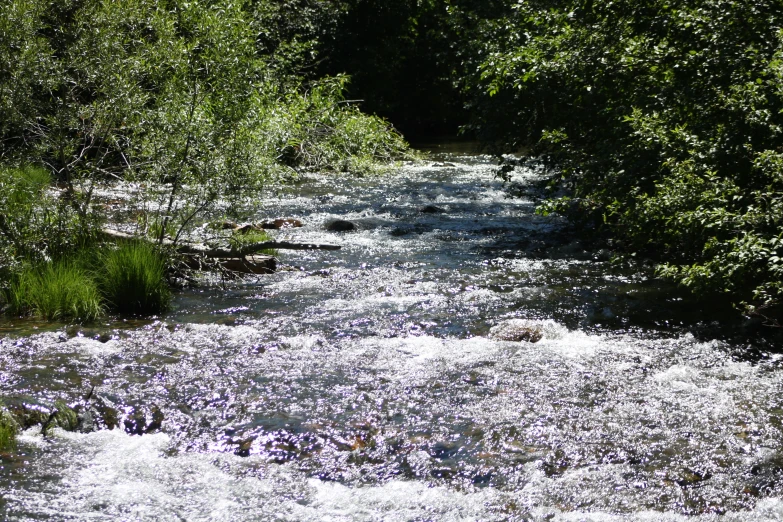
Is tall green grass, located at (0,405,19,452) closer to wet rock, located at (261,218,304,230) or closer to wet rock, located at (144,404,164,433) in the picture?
wet rock, located at (144,404,164,433)

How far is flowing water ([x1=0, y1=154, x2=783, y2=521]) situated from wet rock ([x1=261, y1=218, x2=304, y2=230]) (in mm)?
3531

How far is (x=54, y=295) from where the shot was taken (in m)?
9.82

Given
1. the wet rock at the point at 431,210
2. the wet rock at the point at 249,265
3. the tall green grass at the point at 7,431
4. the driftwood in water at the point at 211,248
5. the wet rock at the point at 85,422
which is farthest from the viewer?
the wet rock at the point at 431,210

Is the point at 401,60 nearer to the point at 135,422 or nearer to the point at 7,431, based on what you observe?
the point at 135,422

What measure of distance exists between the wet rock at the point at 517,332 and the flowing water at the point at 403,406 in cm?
15

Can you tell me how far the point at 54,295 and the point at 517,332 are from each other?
214 inches

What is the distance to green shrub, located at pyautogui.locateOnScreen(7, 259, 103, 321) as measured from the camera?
9797 millimetres

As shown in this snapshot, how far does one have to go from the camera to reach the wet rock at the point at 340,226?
1575 centimetres

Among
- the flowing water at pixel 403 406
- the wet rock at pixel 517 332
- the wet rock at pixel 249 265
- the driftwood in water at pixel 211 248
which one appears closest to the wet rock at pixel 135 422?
the flowing water at pixel 403 406

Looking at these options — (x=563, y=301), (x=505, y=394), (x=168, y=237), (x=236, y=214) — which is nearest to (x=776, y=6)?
(x=563, y=301)

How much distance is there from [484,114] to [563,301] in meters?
6.40

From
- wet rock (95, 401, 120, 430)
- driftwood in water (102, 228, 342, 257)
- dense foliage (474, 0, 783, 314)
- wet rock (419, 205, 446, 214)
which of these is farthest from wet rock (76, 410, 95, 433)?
wet rock (419, 205, 446, 214)

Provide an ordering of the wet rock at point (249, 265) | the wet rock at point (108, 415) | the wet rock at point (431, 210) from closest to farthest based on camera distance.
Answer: the wet rock at point (108, 415) → the wet rock at point (249, 265) → the wet rock at point (431, 210)

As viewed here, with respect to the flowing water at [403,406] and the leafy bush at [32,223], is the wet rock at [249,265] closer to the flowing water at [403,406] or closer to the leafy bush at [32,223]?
the flowing water at [403,406]
